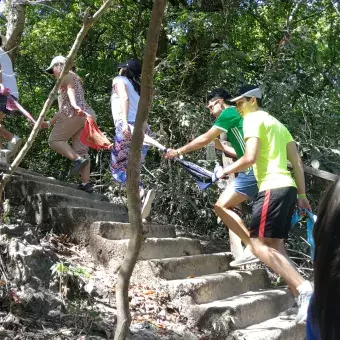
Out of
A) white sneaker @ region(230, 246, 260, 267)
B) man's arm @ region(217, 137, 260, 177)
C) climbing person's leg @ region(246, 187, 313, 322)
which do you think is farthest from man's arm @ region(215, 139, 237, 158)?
climbing person's leg @ region(246, 187, 313, 322)

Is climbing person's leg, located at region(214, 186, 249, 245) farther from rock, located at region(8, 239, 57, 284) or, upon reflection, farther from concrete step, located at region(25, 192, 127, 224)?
rock, located at region(8, 239, 57, 284)

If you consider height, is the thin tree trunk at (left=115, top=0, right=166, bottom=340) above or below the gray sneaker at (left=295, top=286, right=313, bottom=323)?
above

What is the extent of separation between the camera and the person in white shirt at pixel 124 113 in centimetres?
559

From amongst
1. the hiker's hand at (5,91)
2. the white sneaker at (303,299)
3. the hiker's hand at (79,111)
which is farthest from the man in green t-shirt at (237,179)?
the hiker's hand at (5,91)

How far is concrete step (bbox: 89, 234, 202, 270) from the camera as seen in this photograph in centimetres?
512

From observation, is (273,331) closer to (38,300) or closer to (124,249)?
(124,249)

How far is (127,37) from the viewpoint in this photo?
967 centimetres

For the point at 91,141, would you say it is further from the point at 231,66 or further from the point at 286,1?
the point at 286,1

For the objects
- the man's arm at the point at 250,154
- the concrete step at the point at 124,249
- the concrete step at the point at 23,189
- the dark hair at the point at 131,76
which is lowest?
the concrete step at the point at 124,249

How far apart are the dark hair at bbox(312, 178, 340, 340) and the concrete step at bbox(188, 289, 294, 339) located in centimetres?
346

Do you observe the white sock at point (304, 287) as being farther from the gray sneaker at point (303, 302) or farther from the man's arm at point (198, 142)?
the man's arm at point (198, 142)

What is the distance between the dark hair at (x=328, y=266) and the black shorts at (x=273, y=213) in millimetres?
3131

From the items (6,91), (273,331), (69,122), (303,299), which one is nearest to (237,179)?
(273,331)

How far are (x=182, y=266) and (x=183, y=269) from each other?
32 millimetres
